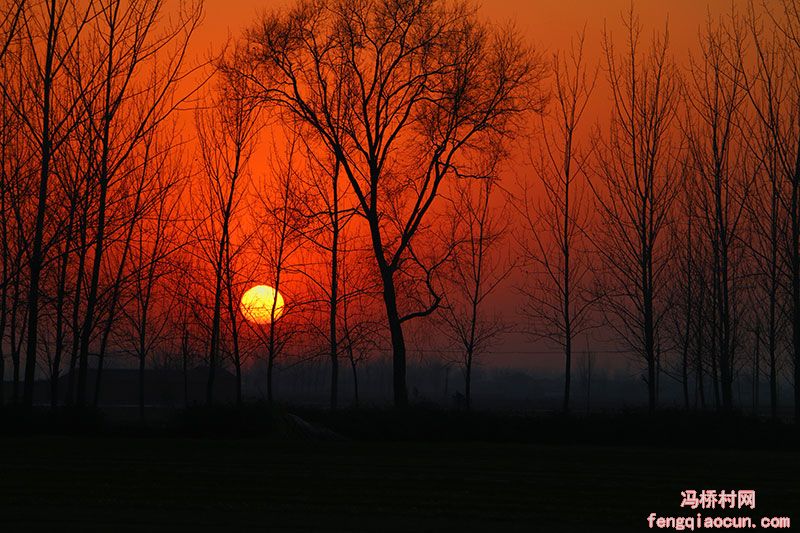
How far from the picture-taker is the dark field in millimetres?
9680

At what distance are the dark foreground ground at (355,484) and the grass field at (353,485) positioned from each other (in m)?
0.02

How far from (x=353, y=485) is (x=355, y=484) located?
0.10m

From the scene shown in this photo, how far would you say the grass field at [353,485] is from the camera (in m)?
9.66

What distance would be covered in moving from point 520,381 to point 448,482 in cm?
16754

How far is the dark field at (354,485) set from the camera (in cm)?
968

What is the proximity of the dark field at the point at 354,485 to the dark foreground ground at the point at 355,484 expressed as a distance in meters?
0.02

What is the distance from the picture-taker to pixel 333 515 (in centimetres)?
998

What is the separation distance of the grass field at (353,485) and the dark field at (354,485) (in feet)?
0.08

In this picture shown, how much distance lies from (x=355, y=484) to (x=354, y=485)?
3.7 inches

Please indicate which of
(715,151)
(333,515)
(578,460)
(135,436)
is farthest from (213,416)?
(715,151)

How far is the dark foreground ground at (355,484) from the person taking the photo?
9.68m

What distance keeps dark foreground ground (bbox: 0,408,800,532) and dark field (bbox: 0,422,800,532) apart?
0.08 feet

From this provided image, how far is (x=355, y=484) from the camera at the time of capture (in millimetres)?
12258

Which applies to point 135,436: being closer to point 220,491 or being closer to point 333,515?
Result: point 220,491
